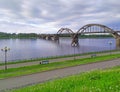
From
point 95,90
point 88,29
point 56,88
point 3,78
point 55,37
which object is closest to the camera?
point 95,90

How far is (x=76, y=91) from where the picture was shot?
6.29 m

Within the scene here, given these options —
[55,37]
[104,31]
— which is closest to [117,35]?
[104,31]

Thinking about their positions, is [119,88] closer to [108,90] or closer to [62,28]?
[108,90]

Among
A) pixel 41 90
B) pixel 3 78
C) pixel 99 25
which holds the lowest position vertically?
pixel 3 78

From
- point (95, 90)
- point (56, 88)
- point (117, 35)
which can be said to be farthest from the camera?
point (117, 35)

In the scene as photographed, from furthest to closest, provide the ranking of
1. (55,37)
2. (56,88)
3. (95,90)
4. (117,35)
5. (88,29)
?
(55,37), (88,29), (117,35), (56,88), (95,90)

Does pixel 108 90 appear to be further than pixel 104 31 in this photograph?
No

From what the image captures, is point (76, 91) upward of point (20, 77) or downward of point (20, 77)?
upward

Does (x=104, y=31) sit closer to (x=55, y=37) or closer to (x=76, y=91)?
(x=55, y=37)

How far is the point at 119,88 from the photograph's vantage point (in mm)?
6277

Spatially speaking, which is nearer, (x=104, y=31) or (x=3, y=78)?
(x=3, y=78)

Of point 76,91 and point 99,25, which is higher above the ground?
point 99,25

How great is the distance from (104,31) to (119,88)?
119283 mm

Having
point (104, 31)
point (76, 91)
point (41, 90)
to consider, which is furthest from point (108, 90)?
point (104, 31)
